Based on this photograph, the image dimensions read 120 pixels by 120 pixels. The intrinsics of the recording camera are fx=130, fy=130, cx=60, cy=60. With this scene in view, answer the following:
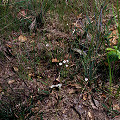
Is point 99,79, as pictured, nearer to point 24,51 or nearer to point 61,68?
point 61,68

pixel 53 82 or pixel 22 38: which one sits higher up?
pixel 22 38

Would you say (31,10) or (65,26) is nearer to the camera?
(65,26)

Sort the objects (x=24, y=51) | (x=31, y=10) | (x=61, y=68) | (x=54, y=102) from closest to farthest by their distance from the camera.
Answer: (x=54, y=102) < (x=61, y=68) < (x=24, y=51) < (x=31, y=10)

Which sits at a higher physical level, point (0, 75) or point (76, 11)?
point (76, 11)

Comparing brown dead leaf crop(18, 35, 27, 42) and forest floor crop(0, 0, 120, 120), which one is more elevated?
brown dead leaf crop(18, 35, 27, 42)

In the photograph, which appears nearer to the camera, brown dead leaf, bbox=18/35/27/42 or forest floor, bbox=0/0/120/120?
forest floor, bbox=0/0/120/120

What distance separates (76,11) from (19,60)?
1419 millimetres

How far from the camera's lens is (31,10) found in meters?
2.33

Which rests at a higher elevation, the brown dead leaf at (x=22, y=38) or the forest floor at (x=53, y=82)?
the brown dead leaf at (x=22, y=38)

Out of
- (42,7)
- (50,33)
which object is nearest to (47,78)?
(50,33)

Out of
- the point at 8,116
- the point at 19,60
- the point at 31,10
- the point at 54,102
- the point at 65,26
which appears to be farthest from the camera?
the point at 31,10

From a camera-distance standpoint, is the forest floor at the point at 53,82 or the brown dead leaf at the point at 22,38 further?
the brown dead leaf at the point at 22,38

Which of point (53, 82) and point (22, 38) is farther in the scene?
point (22, 38)

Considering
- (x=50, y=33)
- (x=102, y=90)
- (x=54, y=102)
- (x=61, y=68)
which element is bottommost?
(x=54, y=102)
